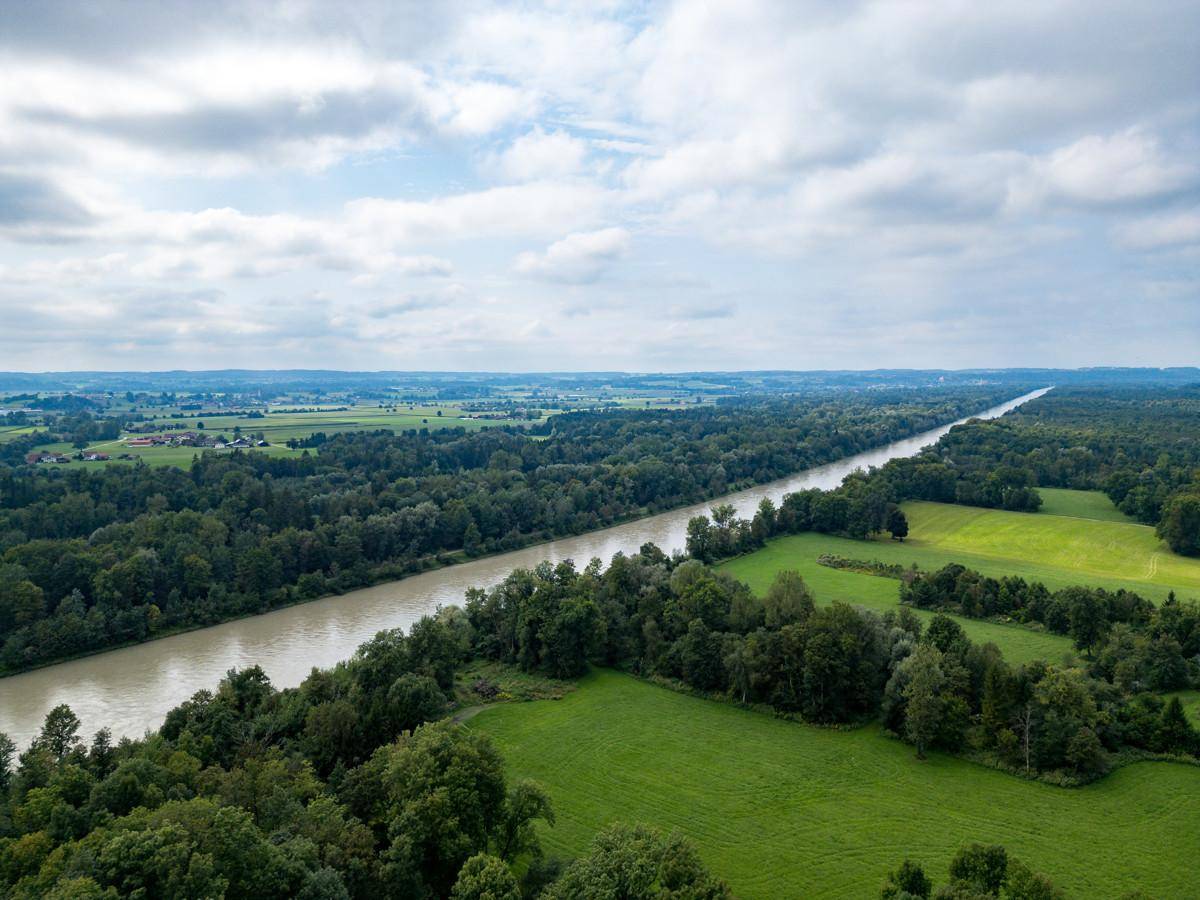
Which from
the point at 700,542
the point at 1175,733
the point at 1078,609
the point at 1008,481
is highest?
the point at 1008,481

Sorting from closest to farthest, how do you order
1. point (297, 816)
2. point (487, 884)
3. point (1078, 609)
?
1. point (487, 884)
2. point (297, 816)
3. point (1078, 609)

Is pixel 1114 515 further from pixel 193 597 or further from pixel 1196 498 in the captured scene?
pixel 193 597

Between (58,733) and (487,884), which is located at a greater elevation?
(487,884)

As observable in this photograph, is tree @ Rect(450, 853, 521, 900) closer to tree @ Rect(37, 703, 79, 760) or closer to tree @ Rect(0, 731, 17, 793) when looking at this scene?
tree @ Rect(37, 703, 79, 760)

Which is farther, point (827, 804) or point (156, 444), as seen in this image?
point (156, 444)

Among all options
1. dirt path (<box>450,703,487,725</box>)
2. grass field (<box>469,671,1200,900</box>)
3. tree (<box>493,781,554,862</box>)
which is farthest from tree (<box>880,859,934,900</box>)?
dirt path (<box>450,703,487,725</box>)

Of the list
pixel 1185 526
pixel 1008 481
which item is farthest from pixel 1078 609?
pixel 1008 481

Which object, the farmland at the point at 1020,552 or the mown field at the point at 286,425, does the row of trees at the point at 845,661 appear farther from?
the mown field at the point at 286,425

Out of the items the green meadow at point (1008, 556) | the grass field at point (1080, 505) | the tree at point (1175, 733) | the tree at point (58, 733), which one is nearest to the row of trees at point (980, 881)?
the tree at point (1175, 733)

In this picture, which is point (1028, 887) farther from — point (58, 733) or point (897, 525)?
point (897, 525)
